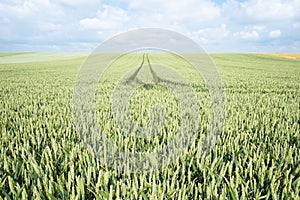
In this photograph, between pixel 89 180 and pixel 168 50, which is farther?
pixel 168 50

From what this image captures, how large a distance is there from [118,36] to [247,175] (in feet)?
6.70

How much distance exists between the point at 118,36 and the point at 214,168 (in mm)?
1859

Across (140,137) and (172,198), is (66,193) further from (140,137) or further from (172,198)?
(140,137)

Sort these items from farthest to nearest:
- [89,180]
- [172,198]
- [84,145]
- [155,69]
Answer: [155,69], [84,145], [89,180], [172,198]

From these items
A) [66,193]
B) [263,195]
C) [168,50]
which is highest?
[168,50]

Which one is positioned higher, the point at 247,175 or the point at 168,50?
the point at 168,50

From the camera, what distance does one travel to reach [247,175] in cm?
226

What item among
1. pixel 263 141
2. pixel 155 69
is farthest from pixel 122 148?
pixel 155 69

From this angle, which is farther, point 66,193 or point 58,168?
Answer: point 58,168

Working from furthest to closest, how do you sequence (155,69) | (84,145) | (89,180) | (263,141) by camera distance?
(155,69) → (263,141) → (84,145) → (89,180)

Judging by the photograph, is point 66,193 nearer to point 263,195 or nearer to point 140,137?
point 263,195

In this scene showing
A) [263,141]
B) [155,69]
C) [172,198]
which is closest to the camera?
[172,198]

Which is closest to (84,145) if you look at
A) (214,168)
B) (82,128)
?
(82,128)

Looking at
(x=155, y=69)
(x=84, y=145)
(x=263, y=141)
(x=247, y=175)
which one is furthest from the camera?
(x=155, y=69)
